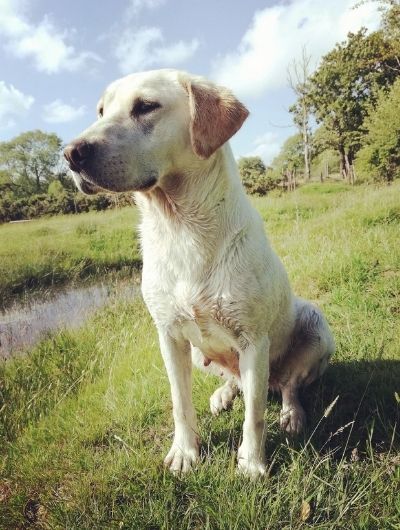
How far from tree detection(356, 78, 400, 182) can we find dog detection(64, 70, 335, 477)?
65.9 ft

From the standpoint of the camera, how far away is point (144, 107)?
196 centimetres

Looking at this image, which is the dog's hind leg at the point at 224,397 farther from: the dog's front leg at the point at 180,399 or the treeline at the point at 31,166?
the treeline at the point at 31,166

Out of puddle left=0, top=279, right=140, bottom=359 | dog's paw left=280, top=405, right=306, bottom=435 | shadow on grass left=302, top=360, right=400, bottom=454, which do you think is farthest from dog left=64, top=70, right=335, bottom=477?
puddle left=0, top=279, right=140, bottom=359

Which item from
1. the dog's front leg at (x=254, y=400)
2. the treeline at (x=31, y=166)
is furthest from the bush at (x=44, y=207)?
the dog's front leg at (x=254, y=400)

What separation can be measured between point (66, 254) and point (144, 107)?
9157mm

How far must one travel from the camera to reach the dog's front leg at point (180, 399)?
2207 mm

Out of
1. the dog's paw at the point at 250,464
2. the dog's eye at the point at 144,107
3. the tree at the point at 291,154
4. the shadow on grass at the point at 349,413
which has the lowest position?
the shadow on grass at the point at 349,413

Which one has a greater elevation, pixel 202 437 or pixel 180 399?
pixel 180 399

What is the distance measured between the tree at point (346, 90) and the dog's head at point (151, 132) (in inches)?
1302

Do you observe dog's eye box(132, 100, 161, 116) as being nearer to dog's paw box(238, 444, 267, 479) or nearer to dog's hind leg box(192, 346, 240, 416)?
dog's hind leg box(192, 346, 240, 416)

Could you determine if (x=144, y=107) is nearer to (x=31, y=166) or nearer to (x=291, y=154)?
(x=31, y=166)

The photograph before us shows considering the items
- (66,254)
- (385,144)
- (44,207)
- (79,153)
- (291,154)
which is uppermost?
(291,154)

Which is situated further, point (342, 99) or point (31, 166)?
point (31, 166)

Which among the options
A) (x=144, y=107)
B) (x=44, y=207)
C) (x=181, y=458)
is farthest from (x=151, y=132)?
(x=44, y=207)
